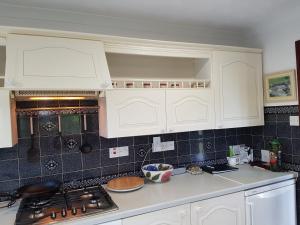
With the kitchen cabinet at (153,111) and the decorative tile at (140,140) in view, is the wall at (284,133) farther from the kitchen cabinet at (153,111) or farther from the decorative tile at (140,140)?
the decorative tile at (140,140)

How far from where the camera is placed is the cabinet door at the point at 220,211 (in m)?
1.64

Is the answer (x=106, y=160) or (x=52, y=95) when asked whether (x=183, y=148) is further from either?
(x=52, y=95)

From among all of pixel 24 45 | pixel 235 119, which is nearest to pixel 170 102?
pixel 235 119

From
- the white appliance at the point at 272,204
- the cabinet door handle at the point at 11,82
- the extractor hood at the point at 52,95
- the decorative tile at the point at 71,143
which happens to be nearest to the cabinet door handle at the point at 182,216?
the white appliance at the point at 272,204

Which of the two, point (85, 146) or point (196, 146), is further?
point (196, 146)

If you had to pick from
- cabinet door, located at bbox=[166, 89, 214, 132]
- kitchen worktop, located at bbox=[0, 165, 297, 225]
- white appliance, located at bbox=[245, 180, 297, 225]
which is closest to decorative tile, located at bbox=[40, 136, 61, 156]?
kitchen worktop, located at bbox=[0, 165, 297, 225]

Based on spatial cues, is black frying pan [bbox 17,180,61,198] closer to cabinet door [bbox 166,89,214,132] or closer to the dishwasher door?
cabinet door [bbox 166,89,214,132]

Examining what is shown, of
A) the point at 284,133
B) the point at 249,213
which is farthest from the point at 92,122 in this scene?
the point at 284,133

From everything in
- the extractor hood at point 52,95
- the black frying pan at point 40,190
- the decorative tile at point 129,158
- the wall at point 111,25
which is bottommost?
the black frying pan at point 40,190

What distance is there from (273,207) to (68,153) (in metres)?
1.76

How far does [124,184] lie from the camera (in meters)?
1.80

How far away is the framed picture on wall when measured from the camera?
2008 millimetres

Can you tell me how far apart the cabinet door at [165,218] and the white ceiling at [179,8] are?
1502 mm

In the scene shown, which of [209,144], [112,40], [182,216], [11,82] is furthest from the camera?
[209,144]
